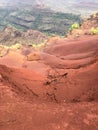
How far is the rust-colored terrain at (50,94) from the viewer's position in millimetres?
8352

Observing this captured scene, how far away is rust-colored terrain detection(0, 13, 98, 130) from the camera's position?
27.4 ft

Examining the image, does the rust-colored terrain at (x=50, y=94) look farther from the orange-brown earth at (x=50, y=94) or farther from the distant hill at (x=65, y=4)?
the distant hill at (x=65, y=4)

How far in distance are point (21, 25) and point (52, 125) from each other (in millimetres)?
101914

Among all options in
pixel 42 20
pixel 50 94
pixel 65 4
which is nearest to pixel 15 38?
pixel 50 94

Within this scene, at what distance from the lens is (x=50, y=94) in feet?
32.8

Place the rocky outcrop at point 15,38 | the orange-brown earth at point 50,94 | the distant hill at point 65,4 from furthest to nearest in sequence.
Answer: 1. the distant hill at point 65,4
2. the rocky outcrop at point 15,38
3. the orange-brown earth at point 50,94

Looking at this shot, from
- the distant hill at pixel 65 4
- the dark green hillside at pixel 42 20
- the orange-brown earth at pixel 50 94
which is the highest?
the orange-brown earth at pixel 50 94

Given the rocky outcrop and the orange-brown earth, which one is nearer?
the orange-brown earth

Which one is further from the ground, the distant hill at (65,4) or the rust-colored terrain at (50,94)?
the rust-colored terrain at (50,94)

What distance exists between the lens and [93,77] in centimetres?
1047

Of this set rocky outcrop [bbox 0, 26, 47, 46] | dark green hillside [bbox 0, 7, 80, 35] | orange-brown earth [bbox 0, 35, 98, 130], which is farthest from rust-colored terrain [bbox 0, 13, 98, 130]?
dark green hillside [bbox 0, 7, 80, 35]

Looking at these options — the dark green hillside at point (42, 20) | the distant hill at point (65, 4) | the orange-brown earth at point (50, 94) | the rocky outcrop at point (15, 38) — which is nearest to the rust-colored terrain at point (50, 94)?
the orange-brown earth at point (50, 94)

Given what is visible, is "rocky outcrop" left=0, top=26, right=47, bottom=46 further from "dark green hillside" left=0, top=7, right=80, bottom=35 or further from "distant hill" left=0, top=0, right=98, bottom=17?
"distant hill" left=0, top=0, right=98, bottom=17

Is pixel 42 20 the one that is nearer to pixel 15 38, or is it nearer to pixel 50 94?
pixel 15 38
